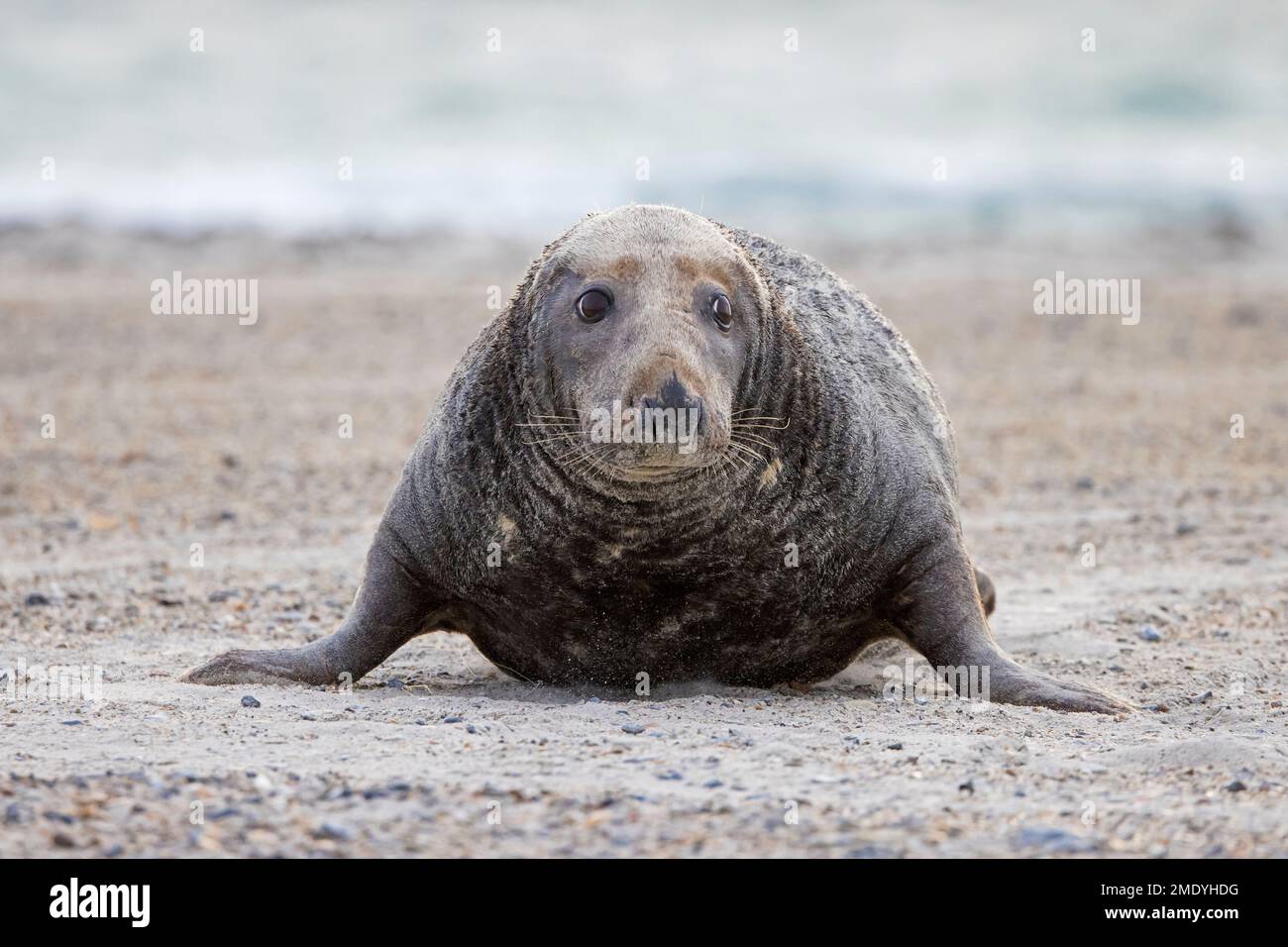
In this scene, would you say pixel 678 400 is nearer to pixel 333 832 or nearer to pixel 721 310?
pixel 721 310

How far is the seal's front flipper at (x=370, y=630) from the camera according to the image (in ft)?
20.6

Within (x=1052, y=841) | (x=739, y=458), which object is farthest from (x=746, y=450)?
(x=1052, y=841)

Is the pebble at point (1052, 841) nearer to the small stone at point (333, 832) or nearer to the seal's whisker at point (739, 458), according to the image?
the small stone at point (333, 832)

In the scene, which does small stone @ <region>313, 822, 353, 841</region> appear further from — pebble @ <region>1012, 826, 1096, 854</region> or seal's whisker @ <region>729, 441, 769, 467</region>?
seal's whisker @ <region>729, 441, 769, 467</region>

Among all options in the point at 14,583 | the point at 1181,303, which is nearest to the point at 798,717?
the point at 14,583

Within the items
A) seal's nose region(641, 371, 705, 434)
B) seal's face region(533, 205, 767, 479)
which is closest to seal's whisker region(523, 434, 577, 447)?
seal's face region(533, 205, 767, 479)

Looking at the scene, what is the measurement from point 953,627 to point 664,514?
1.25 meters

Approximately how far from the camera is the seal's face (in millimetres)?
4965

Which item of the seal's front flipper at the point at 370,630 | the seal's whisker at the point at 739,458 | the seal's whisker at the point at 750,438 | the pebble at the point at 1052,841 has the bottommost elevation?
the pebble at the point at 1052,841

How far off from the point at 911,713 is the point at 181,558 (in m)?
4.67

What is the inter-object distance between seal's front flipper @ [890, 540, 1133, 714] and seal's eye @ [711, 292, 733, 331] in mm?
1223

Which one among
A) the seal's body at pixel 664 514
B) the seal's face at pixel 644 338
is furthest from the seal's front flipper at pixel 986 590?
the seal's face at pixel 644 338

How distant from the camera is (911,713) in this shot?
573 cm

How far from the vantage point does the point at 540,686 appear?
6.28 m
